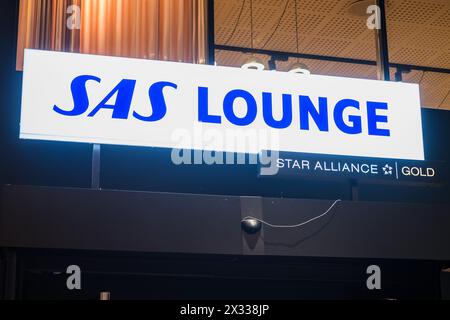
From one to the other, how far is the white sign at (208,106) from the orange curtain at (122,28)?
271 mm

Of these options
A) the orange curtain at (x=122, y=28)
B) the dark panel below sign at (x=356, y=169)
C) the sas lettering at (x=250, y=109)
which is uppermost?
the orange curtain at (x=122, y=28)

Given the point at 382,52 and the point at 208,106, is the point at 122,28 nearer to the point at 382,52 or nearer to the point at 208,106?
the point at 208,106

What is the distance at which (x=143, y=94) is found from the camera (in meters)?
4.03

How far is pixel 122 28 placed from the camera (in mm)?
4336

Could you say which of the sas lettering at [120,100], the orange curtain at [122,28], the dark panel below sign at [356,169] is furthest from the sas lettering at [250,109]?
the orange curtain at [122,28]

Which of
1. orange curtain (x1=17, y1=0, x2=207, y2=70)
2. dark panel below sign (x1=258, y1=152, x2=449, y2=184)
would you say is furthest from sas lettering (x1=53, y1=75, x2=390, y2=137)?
orange curtain (x1=17, y1=0, x2=207, y2=70)

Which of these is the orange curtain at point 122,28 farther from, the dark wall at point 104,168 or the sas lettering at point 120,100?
the sas lettering at point 120,100

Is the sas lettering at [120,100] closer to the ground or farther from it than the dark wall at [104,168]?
farther from it

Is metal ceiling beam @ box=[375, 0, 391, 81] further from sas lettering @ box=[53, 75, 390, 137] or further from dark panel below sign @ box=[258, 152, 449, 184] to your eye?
dark panel below sign @ box=[258, 152, 449, 184]

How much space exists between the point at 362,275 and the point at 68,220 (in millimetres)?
1846

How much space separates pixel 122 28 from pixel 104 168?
90 centimetres

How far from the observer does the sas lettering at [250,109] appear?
395cm

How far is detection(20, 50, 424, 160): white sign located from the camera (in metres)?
3.89

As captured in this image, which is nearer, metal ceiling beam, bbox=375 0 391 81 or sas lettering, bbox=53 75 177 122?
sas lettering, bbox=53 75 177 122
